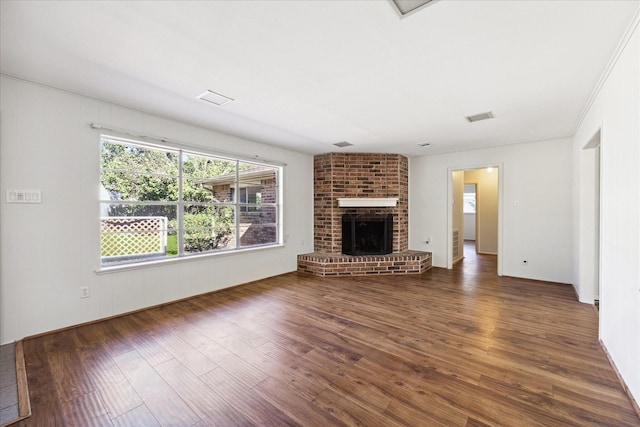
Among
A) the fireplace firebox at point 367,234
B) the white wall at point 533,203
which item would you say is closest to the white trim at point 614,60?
the white wall at point 533,203

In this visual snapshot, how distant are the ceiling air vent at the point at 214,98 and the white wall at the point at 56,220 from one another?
1.02m

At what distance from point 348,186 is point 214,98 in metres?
3.18

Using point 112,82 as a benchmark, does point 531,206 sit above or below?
below

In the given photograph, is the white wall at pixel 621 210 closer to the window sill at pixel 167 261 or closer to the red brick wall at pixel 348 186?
the red brick wall at pixel 348 186

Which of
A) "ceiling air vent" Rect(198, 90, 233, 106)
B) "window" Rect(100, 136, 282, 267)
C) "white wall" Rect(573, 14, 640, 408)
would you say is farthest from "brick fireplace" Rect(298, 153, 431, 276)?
"white wall" Rect(573, 14, 640, 408)

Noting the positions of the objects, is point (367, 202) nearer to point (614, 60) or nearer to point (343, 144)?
point (343, 144)

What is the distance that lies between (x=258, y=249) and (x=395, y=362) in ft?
10.2

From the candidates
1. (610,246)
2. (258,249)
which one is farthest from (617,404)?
(258,249)

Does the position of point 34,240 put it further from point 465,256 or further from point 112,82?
point 465,256

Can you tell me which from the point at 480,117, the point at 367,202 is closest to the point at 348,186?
the point at 367,202

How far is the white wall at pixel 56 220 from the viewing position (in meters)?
2.43

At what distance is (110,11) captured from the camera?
5.28 ft

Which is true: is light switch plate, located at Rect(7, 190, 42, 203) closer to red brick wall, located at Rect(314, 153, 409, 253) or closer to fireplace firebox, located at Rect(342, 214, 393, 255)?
red brick wall, located at Rect(314, 153, 409, 253)

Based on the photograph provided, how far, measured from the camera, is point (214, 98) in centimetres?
284
